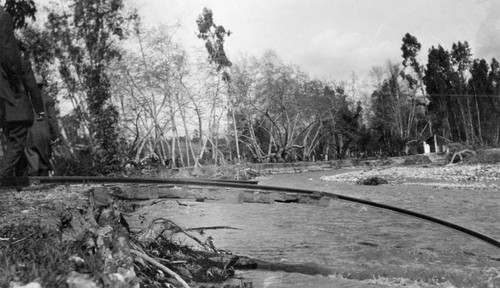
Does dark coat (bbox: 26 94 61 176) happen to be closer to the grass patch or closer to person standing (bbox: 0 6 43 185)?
person standing (bbox: 0 6 43 185)

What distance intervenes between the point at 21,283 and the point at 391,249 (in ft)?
17.9

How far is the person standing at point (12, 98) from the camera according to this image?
536 cm

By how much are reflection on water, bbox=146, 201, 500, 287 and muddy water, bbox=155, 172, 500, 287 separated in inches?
0.4

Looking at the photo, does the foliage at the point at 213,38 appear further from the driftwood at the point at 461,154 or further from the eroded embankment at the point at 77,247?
the eroded embankment at the point at 77,247

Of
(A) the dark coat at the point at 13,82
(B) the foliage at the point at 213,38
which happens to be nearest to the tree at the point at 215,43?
(B) the foliage at the point at 213,38

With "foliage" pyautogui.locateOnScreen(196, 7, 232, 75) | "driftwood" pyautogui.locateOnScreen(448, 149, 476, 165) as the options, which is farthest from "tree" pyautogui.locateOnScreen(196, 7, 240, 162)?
"driftwood" pyautogui.locateOnScreen(448, 149, 476, 165)

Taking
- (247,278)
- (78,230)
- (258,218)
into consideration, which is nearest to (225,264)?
(247,278)

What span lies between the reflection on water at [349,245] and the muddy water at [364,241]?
0.04 ft

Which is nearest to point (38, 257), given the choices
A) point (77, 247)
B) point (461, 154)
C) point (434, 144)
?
point (77, 247)

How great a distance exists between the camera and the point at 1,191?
4.76m

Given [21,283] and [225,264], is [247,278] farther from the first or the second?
[21,283]

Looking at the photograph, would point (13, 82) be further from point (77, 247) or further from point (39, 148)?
point (77, 247)

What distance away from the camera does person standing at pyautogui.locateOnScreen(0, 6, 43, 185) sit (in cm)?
536

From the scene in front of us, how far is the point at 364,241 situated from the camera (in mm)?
7312
